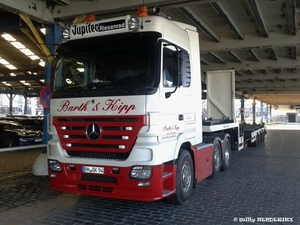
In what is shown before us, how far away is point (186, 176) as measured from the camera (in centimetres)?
566

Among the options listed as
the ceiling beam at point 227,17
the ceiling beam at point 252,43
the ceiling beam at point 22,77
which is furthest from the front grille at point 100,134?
the ceiling beam at point 22,77

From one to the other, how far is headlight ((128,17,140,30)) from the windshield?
4.7 inches

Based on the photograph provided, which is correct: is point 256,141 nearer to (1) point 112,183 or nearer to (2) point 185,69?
(2) point 185,69

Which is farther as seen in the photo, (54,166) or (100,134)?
(54,166)

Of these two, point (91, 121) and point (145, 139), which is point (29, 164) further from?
point (145, 139)

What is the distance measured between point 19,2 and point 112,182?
222 inches

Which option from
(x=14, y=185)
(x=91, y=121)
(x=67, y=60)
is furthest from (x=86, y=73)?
(x=14, y=185)

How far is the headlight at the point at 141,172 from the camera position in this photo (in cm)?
453

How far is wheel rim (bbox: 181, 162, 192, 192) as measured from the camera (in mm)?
5518

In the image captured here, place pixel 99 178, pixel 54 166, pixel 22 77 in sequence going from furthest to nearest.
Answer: pixel 22 77
pixel 54 166
pixel 99 178

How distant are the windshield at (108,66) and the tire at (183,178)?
1.58 metres

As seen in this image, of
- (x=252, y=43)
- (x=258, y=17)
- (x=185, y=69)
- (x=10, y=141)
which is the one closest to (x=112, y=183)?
(x=185, y=69)

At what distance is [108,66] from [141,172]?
182cm

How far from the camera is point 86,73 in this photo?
5.10m
